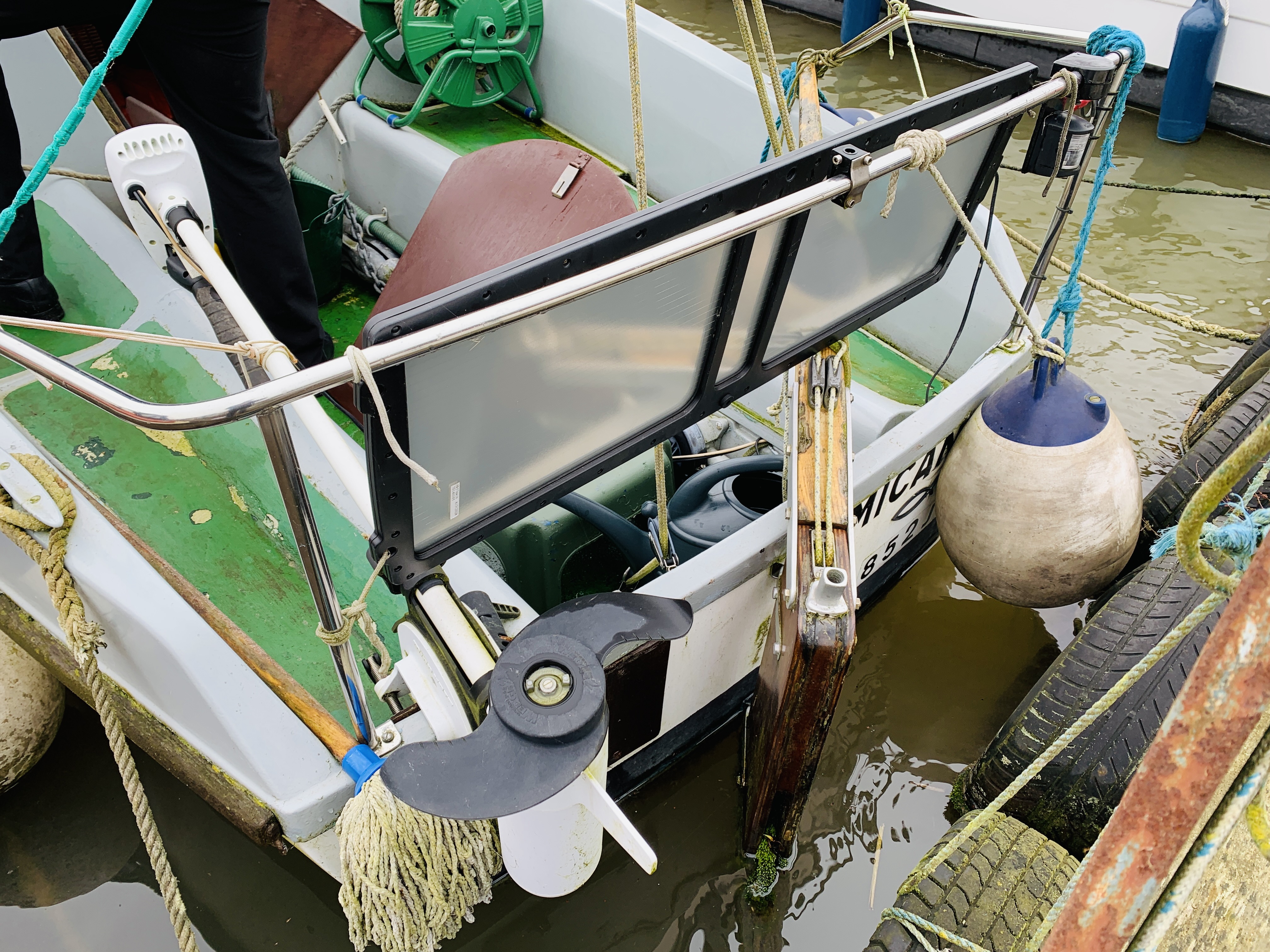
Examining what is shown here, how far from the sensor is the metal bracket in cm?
157

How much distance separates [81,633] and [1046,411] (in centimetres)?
243

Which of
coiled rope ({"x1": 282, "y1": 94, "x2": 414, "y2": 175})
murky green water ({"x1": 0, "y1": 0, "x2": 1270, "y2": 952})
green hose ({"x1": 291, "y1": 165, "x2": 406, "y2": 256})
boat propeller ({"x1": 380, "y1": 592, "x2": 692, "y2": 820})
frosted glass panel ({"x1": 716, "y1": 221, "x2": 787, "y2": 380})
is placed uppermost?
frosted glass panel ({"x1": 716, "y1": 221, "x2": 787, "y2": 380})

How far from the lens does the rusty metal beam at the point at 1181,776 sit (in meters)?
0.86

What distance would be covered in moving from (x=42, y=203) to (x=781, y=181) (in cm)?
271

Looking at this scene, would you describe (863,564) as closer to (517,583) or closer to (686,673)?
(686,673)

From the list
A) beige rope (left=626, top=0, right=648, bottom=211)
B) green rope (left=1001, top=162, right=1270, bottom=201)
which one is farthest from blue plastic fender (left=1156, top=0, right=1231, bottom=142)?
beige rope (left=626, top=0, right=648, bottom=211)

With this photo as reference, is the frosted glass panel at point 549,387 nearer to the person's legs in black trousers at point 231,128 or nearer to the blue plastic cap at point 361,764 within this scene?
the blue plastic cap at point 361,764

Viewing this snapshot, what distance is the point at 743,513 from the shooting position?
249 cm

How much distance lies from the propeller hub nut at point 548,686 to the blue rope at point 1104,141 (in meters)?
1.77

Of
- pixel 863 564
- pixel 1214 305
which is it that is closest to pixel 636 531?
pixel 863 564

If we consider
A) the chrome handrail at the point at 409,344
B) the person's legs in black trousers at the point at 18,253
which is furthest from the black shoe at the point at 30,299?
the chrome handrail at the point at 409,344

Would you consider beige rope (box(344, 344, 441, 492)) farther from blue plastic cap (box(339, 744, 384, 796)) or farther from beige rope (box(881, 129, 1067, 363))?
beige rope (box(881, 129, 1067, 363))

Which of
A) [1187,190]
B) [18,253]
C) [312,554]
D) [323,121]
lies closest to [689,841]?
[312,554]

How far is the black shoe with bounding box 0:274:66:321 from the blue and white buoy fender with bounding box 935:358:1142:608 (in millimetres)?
2729
